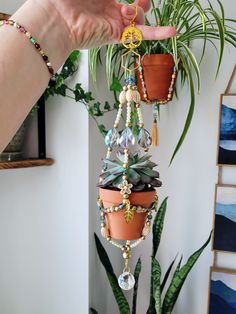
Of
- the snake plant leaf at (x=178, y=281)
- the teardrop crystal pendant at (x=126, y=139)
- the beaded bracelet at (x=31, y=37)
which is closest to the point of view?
the beaded bracelet at (x=31, y=37)

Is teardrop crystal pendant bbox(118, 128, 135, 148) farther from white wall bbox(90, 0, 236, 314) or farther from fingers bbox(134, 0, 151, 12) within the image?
white wall bbox(90, 0, 236, 314)

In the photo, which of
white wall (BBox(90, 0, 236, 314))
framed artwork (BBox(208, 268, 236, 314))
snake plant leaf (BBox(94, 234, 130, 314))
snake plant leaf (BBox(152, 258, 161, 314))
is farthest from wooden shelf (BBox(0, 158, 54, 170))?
framed artwork (BBox(208, 268, 236, 314))

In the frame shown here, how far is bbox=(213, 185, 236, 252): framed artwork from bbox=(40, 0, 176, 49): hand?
91 cm

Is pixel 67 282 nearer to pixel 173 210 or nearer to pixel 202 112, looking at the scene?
pixel 173 210

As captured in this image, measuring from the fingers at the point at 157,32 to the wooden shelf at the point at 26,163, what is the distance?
28.8 inches

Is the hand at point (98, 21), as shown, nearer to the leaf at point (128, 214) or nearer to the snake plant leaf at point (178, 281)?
the leaf at point (128, 214)

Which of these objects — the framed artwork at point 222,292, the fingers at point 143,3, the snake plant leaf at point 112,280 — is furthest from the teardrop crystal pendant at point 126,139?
the framed artwork at point 222,292

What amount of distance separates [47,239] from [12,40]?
3.29 ft

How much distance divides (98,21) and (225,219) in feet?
3.41

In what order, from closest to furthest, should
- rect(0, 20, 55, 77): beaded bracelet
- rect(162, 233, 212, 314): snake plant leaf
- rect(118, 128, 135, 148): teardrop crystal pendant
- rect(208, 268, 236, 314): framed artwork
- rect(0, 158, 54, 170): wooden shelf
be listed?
rect(0, 20, 55, 77): beaded bracelet
rect(118, 128, 135, 148): teardrop crystal pendant
rect(0, 158, 54, 170): wooden shelf
rect(162, 233, 212, 314): snake plant leaf
rect(208, 268, 236, 314): framed artwork

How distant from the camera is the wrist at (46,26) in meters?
0.55

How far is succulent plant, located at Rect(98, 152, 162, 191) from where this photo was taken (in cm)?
Result: 67

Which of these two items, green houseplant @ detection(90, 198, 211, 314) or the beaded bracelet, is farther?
green houseplant @ detection(90, 198, 211, 314)

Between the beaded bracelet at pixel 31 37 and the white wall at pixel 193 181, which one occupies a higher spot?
the beaded bracelet at pixel 31 37
